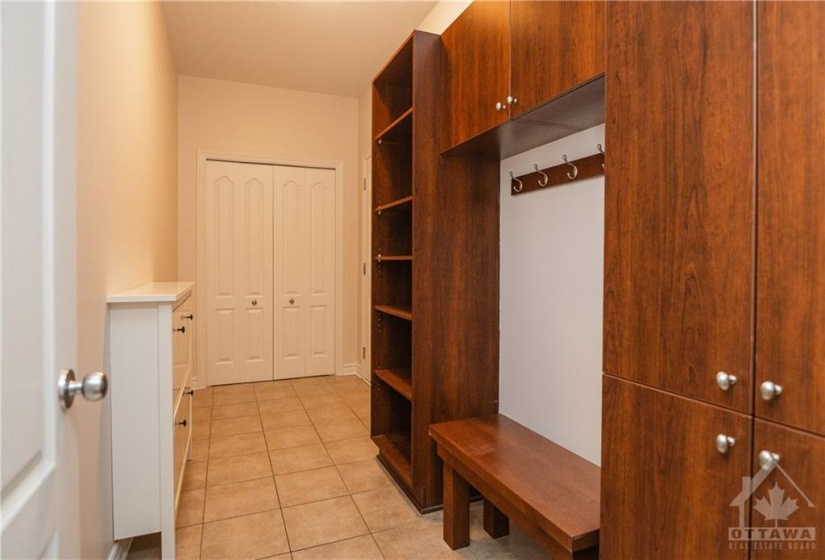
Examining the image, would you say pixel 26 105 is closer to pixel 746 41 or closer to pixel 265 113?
pixel 746 41

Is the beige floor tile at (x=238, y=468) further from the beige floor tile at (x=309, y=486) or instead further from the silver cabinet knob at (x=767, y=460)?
the silver cabinet knob at (x=767, y=460)

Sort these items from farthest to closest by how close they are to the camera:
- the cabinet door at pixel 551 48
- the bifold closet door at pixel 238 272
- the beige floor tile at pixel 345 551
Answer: the bifold closet door at pixel 238 272 → the beige floor tile at pixel 345 551 → the cabinet door at pixel 551 48

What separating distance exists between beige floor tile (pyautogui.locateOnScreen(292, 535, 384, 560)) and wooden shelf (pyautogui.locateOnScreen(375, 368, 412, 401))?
0.68 m

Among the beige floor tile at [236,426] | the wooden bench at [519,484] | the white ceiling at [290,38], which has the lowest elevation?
the beige floor tile at [236,426]

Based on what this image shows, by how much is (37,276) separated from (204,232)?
3935mm

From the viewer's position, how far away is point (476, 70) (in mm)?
1934

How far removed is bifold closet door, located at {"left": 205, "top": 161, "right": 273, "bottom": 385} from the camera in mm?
4383

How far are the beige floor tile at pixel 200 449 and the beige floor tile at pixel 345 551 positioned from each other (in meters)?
1.26

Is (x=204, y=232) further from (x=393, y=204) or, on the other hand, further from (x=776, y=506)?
(x=776, y=506)

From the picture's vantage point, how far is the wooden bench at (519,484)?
1371 mm

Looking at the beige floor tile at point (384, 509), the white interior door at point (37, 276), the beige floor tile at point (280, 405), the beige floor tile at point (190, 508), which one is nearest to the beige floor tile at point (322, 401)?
the beige floor tile at point (280, 405)

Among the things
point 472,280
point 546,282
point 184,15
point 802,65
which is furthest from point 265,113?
point 802,65

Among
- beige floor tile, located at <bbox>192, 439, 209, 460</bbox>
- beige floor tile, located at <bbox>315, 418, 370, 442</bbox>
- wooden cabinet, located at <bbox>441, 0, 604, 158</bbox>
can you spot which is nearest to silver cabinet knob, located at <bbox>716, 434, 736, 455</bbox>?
wooden cabinet, located at <bbox>441, 0, 604, 158</bbox>

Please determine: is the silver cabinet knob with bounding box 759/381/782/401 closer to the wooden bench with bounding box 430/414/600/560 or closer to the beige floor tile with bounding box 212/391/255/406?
the wooden bench with bounding box 430/414/600/560
